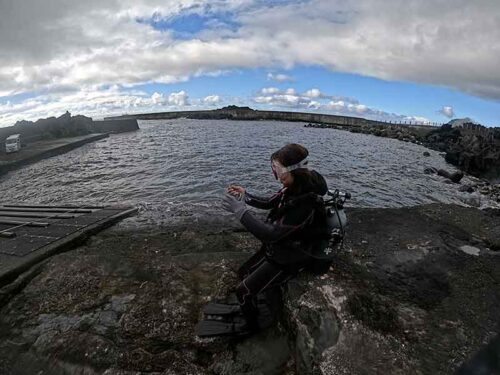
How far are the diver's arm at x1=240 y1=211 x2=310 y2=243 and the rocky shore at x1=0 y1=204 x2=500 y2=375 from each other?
1378mm

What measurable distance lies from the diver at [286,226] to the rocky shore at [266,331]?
0.52 meters

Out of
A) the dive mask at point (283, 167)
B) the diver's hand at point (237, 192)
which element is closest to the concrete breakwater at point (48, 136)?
the diver's hand at point (237, 192)

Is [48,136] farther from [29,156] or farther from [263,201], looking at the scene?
[263,201]

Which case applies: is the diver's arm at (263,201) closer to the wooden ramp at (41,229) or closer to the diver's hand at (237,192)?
the diver's hand at (237,192)

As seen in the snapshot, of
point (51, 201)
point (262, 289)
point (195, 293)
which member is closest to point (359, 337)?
point (262, 289)

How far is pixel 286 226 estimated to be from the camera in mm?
3855

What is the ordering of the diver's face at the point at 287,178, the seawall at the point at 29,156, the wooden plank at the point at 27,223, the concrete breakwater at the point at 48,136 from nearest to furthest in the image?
1. the diver's face at the point at 287,178
2. the wooden plank at the point at 27,223
3. the seawall at the point at 29,156
4. the concrete breakwater at the point at 48,136

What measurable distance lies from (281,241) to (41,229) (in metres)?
7.41

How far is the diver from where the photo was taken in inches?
154

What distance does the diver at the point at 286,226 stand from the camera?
3.91 m

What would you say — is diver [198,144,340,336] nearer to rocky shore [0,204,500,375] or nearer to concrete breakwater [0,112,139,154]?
rocky shore [0,204,500,375]

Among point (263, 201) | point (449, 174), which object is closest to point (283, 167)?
point (263, 201)

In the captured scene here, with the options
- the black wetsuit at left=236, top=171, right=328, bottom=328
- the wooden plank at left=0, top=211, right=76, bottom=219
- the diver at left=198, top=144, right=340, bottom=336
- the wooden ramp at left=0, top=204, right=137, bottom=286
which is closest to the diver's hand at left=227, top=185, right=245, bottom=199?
the diver at left=198, top=144, right=340, bottom=336

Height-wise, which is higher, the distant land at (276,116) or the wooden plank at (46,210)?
the distant land at (276,116)
